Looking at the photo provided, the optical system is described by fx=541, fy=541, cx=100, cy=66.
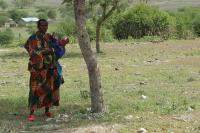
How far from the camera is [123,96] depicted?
33.7 ft

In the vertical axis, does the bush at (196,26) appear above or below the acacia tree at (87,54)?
below

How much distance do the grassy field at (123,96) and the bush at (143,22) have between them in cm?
880

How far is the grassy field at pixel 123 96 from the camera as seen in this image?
7457 millimetres

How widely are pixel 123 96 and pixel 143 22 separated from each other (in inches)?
737

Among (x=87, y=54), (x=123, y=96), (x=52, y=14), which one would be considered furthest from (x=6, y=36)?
(x=87, y=54)

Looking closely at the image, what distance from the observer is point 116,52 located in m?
21.8

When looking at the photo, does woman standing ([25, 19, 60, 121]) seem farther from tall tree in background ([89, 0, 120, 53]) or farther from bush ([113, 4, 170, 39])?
bush ([113, 4, 170, 39])

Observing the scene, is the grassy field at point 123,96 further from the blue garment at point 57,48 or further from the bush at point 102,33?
the bush at point 102,33

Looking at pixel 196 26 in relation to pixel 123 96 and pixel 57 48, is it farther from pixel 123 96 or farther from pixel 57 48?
pixel 57 48

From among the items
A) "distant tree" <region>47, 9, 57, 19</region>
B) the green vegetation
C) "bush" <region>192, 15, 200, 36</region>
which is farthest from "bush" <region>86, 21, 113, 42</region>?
"distant tree" <region>47, 9, 57, 19</region>

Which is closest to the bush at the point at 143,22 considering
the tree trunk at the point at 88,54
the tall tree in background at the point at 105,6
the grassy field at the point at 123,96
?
the tall tree in background at the point at 105,6

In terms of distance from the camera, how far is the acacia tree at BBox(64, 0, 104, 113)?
26.7ft

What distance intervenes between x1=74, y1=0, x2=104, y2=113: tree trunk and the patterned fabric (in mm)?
489

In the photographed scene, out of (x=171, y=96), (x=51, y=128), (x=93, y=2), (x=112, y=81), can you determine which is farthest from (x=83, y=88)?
(x=93, y=2)
